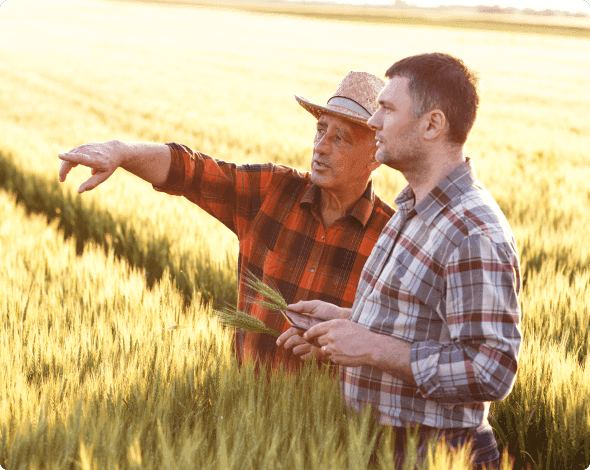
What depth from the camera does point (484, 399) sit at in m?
1.34

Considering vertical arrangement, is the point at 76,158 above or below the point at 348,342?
above

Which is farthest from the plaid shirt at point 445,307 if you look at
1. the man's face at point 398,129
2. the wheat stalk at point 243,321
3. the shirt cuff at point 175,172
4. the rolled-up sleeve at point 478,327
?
the shirt cuff at point 175,172

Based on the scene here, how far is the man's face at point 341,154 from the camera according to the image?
7.52 ft

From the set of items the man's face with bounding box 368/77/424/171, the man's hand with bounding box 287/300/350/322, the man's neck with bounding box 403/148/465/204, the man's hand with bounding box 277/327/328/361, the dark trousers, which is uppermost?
the man's face with bounding box 368/77/424/171

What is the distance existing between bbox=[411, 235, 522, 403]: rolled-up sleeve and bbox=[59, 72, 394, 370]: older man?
37.5 inches

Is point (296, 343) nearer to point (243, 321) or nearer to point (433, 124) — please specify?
point (243, 321)

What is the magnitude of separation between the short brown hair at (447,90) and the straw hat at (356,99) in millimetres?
733

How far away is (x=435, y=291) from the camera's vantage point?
4.69 ft

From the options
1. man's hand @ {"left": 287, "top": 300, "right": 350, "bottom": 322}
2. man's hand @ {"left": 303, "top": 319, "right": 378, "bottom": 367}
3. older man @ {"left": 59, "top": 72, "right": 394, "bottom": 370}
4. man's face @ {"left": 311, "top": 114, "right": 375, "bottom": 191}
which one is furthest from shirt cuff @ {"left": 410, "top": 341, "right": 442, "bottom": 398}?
man's face @ {"left": 311, "top": 114, "right": 375, "bottom": 191}

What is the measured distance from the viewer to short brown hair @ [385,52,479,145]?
147cm

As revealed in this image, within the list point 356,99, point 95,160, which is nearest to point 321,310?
point 95,160

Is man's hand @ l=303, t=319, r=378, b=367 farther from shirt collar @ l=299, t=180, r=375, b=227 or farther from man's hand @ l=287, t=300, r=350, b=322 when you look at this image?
shirt collar @ l=299, t=180, r=375, b=227

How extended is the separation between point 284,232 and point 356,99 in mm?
588

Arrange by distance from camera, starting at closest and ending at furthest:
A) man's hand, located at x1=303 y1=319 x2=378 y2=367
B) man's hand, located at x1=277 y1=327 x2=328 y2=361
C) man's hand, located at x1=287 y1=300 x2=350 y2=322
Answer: man's hand, located at x1=303 y1=319 x2=378 y2=367 < man's hand, located at x1=287 y1=300 x2=350 y2=322 < man's hand, located at x1=277 y1=327 x2=328 y2=361
